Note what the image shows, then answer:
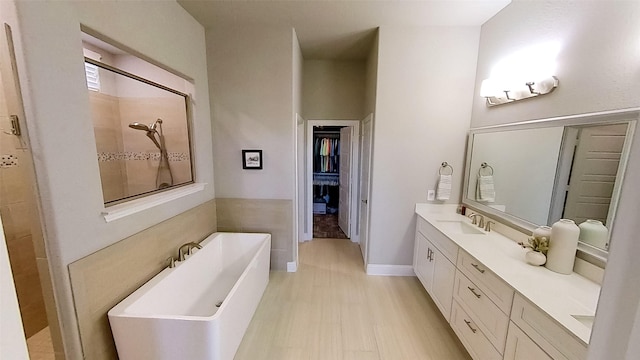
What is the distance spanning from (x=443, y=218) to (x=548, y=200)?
1.04 meters

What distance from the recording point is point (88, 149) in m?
1.43

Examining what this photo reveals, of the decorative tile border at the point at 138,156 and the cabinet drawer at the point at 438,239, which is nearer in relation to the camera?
the cabinet drawer at the point at 438,239

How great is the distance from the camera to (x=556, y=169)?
1.68 metres

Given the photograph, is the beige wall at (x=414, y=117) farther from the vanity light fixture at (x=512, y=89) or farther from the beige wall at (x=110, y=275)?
the beige wall at (x=110, y=275)

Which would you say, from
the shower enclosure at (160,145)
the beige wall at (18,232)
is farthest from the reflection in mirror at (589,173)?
the beige wall at (18,232)

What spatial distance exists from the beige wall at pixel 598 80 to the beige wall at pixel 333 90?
64.2 inches

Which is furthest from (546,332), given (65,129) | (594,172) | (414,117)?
(65,129)

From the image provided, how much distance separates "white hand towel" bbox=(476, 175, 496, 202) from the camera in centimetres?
237

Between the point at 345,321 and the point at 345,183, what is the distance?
94.2 inches

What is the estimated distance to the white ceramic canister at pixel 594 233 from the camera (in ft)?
4.56

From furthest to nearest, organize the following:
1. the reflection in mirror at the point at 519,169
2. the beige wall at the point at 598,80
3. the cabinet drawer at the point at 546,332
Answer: the reflection in mirror at the point at 519,169, the cabinet drawer at the point at 546,332, the beige wall at the point at 598,80

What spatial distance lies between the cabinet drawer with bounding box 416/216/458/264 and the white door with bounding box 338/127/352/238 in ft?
4.88

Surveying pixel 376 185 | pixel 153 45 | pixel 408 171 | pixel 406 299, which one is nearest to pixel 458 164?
pixel 408 171

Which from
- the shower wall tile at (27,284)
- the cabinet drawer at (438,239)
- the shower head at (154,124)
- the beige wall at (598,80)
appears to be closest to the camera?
the beige wall at (598,80)
